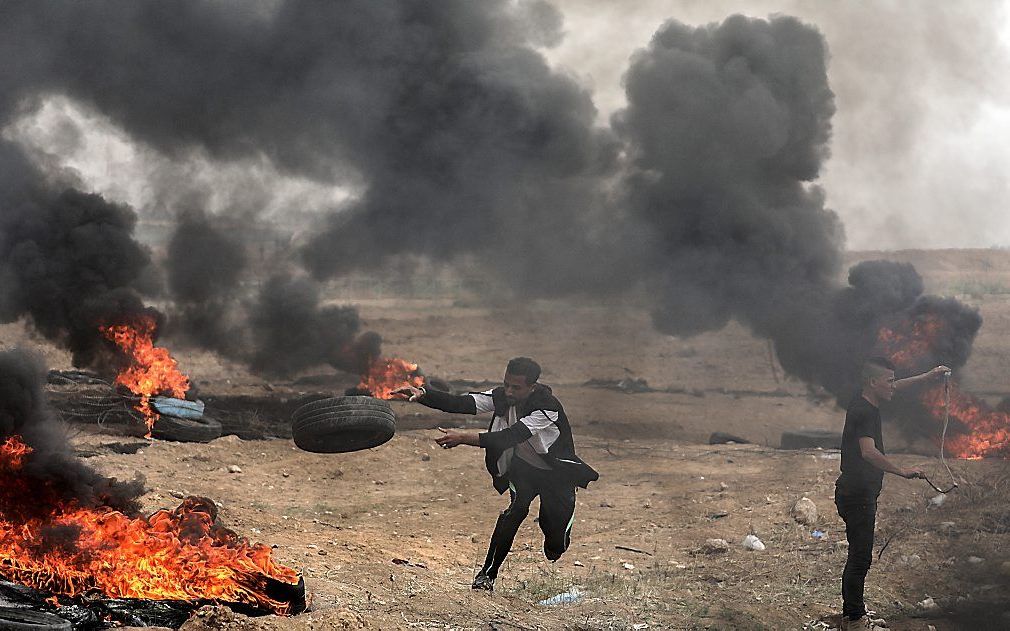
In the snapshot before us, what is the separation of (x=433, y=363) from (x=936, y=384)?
44.5ft

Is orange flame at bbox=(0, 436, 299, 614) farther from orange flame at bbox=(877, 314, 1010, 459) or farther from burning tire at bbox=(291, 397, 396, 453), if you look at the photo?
orange flame at bbox=(877, 314, 1010, 459)

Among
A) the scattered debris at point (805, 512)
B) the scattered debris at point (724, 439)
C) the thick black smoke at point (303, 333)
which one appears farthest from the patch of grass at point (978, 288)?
the scattered debris at point (805, 512)

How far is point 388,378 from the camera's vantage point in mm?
17094

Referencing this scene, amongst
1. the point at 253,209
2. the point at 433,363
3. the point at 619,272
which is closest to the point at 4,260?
the point at 253,209

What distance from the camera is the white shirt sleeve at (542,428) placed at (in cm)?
679

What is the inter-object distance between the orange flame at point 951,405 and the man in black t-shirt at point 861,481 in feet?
25.4

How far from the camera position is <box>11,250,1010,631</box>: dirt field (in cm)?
703

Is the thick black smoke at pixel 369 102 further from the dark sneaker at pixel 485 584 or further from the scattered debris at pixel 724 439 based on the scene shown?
the dark sneaker at pixel 485 584

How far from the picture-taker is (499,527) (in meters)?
7.07

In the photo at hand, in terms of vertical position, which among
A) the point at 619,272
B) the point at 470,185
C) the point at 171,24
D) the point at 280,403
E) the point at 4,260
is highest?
the point at 171,24

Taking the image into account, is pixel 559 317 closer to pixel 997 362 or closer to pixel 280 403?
pixel 997 362

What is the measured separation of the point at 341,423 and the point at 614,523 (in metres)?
3.43

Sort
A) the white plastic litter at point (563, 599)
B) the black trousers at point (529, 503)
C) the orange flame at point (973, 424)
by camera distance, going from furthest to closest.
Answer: the orange flame at point (973, 424) < the white plastic litter at point (563, 599) < the black trousers at point (529, 503)

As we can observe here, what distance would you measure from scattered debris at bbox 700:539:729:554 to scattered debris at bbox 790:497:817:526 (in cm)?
131
